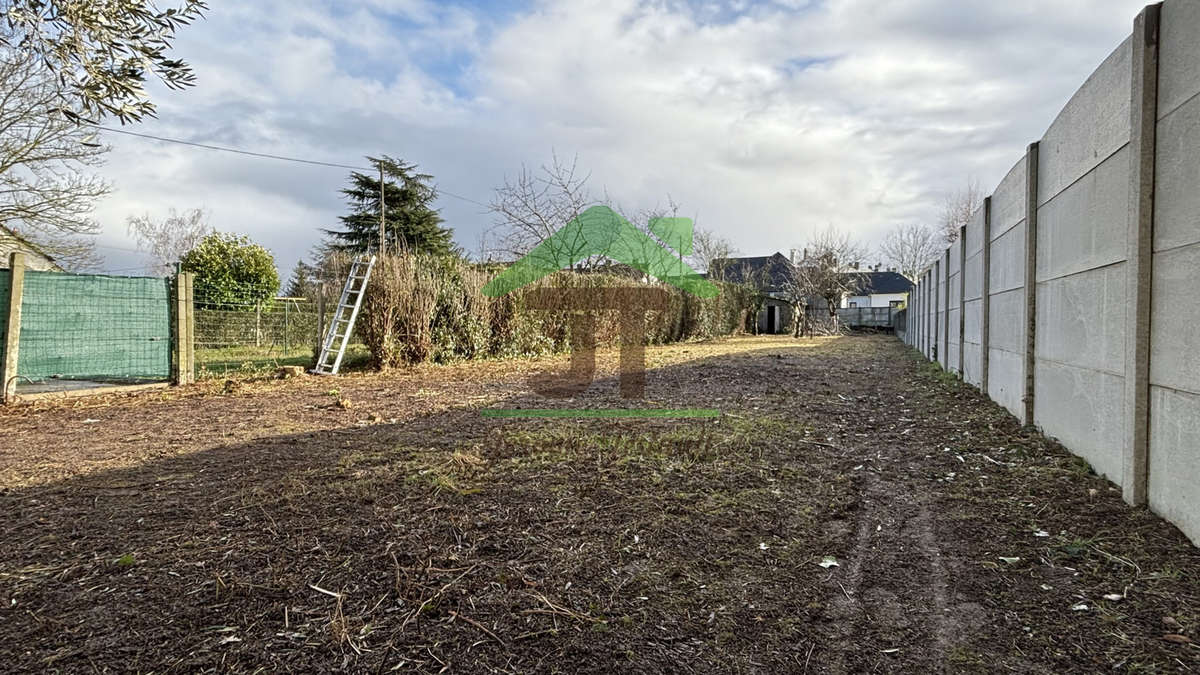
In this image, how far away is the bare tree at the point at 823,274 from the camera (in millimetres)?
24469

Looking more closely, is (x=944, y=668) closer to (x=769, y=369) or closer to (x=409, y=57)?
(x=769, y=369)

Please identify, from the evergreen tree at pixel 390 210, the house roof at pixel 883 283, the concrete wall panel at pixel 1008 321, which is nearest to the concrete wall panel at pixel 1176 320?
the concrete wall panel at pixel 1008 321

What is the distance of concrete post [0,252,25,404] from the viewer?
581 centimetres

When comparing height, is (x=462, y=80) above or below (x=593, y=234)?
above

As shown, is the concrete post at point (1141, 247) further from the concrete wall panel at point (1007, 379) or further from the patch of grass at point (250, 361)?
the patch of grass at point (250, 361)

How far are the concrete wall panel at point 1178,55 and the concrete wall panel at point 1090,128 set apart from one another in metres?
0.23

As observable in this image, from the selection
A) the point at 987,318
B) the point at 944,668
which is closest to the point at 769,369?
the point at 987,318

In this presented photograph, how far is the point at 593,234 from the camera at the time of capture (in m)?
15.4

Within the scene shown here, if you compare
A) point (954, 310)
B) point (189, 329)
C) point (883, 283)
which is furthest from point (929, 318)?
point (883, 283)

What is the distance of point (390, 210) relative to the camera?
1062 inches

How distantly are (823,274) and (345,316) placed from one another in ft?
67.8

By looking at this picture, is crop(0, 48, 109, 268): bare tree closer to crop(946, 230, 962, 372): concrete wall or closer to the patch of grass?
the patch of grass

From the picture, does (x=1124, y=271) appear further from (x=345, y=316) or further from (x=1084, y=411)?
(x=345, y=316)

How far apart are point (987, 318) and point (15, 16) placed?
7891mm
